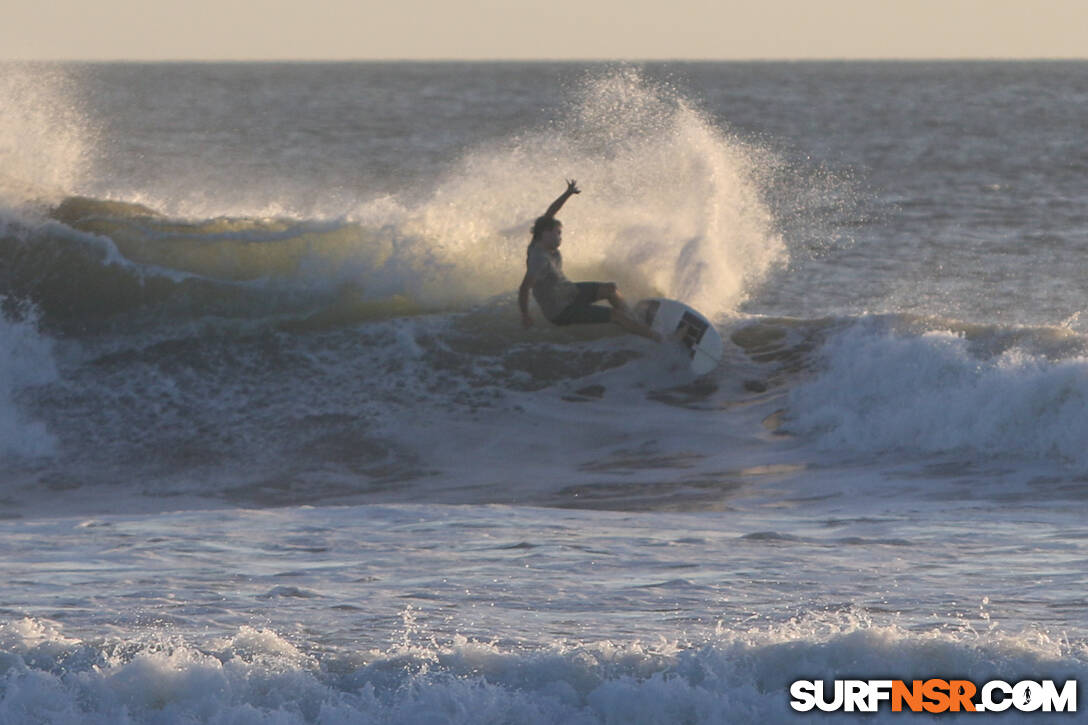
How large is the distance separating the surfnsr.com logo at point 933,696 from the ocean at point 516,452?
5 cm

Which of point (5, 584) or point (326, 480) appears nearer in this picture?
point (5, 584)

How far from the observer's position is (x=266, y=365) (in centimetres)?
1402

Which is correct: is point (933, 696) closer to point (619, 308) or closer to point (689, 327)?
point (619, 308)

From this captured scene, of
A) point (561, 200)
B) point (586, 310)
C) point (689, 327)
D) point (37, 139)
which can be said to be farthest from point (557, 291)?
point (37, 139)

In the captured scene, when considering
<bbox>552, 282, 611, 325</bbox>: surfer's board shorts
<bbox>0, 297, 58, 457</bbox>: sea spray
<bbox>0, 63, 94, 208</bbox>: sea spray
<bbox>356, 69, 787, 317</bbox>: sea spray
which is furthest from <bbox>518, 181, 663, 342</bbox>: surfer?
<bbox>0, 63, 94, 208</bbox>: sea spray

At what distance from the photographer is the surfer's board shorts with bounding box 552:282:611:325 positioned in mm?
13430

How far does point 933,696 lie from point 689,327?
8133 mm

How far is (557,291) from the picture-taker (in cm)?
1351

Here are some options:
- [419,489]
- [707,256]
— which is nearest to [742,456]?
[419,489]

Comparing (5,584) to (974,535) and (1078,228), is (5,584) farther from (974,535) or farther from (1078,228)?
(1078,228)

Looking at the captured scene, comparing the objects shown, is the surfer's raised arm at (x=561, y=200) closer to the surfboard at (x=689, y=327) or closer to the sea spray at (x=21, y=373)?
the surfboard at (x=689, y=327)

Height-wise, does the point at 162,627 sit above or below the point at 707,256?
below

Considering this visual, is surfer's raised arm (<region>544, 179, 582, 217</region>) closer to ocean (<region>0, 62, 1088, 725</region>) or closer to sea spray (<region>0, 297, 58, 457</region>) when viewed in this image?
ocean (<region>0, 62, 1088, 725</region>)

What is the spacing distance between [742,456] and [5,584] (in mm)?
6025
